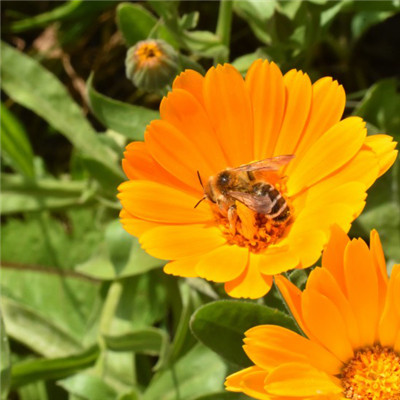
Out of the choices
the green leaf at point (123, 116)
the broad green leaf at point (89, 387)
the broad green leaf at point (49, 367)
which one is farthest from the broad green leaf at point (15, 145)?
the broad green leaf at point (89, 387)

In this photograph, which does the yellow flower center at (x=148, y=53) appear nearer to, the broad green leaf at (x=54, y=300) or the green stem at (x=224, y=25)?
the green stem at (x=224, y=25)

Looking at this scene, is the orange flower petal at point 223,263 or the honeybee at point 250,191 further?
the honeybee at point 250,191

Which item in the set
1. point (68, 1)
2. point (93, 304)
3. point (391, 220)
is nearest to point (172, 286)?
point (93, 304)

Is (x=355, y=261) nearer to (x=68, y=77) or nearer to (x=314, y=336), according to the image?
(x=314, y=336)

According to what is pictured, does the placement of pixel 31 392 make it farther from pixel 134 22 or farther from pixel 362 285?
pixel 362 285

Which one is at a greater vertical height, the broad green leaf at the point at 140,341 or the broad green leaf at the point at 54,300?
the broad green leaf at the point at 140,341

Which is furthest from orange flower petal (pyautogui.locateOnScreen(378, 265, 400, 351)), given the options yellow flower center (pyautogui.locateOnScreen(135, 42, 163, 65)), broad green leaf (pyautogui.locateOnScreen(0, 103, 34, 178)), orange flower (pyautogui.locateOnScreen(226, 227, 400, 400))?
broad green leaf (pyautogui.locateOnScreen(0, 103, 34, 178))
